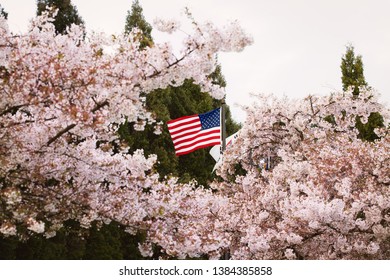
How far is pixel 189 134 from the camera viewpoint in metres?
10.3

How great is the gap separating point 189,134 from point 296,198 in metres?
2.72

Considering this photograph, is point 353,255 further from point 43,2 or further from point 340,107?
point 43,2

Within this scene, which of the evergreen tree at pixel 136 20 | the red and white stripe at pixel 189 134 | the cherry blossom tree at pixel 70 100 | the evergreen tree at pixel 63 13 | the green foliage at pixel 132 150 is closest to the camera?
the cherry blossom tree at pixel 70 100

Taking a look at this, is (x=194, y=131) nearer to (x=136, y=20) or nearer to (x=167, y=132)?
(x=167, y=132)

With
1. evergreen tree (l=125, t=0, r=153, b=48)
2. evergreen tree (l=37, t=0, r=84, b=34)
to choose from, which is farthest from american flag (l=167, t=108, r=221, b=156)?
evergreen tree (l=125, t=0, r=153, b=48)

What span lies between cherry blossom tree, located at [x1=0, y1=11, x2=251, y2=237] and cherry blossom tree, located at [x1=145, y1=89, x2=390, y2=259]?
48.1 inches

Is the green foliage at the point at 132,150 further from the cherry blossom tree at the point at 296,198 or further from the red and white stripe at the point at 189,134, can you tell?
the cherry blossom tree at the point at 296,198

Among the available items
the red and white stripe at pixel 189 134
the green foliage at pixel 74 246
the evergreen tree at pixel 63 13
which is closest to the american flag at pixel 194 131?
the red and white stripe at pixel 189 134

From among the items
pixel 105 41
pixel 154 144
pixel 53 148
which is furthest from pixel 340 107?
pixel 154 144

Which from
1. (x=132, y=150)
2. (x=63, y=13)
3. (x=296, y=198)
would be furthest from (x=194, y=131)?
(x=63, y=13)

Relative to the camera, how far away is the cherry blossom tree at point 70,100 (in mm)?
5137

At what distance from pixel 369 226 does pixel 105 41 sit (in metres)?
4.93

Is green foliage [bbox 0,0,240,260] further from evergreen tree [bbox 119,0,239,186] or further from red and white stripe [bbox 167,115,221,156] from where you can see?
red and white stripe [bbox 167,115,221,156]

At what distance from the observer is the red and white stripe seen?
402 inches
